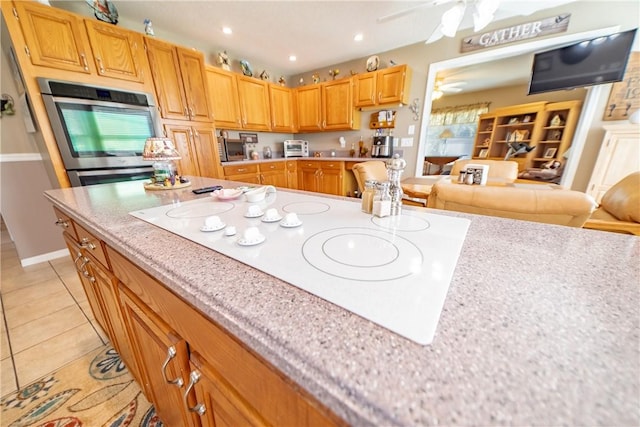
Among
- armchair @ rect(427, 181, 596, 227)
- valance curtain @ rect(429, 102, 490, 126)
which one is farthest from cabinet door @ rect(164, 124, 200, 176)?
valance curtain @ rect(429, 102, 490, 126)

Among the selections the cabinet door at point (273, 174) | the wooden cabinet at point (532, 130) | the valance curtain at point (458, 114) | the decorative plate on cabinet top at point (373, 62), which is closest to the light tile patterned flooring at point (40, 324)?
the cabinet door at point (273, 174)

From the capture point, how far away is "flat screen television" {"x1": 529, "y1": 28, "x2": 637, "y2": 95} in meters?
2.06

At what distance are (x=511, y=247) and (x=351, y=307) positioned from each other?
459mm

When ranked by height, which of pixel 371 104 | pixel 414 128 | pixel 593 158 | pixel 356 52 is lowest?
pixel 593 158

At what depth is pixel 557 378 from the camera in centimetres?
22

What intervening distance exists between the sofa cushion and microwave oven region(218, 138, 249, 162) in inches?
150

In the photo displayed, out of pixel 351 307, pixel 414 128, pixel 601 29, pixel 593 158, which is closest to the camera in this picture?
pixel 351 307

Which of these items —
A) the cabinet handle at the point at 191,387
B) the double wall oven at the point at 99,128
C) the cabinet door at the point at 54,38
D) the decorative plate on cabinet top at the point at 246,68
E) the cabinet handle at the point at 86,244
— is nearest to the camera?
the cabinet handle at the point at 191,387

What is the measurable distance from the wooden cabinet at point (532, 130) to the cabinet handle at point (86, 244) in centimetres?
654

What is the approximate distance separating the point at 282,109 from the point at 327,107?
0.80 meters

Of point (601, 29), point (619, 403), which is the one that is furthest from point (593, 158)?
point (619, 403)

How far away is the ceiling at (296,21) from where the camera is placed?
2.14m

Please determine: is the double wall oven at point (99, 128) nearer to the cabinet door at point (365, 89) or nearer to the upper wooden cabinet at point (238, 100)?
the upper wooden cabinet at point (238, 100)

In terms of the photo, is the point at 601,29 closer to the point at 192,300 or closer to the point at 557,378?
the point at 557,378
